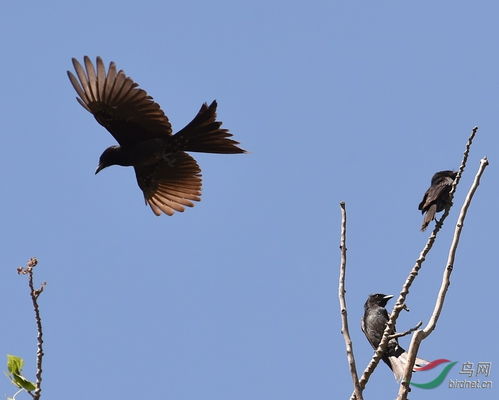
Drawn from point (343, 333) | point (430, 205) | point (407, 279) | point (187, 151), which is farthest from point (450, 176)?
point (343, 333)

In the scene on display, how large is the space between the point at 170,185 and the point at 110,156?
80 centimetres

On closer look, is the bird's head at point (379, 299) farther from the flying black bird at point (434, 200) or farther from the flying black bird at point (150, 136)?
the flying black bird at point (150, 136)

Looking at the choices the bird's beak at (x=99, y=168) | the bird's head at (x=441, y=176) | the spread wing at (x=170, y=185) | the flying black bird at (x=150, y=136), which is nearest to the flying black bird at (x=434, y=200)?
the bird's head at (x=441, y=176)

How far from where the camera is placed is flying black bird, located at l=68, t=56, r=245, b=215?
28.3 ft

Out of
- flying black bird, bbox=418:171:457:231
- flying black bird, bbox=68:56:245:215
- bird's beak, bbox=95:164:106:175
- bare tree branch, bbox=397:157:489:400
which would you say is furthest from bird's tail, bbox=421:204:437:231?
bare tree branch, bbox=397:157:489:400

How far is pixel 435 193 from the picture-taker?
8250 mm

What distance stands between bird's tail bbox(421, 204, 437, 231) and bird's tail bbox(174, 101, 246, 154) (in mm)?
1944

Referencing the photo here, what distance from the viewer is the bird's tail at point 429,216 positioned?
804 cm

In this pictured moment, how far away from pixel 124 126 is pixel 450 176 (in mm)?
3269

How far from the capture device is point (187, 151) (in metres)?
9.31

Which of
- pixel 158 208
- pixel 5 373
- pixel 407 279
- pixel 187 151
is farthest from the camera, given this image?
pixel 158 208

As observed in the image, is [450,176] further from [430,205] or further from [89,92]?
[89,92]

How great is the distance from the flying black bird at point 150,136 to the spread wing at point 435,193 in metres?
1.85

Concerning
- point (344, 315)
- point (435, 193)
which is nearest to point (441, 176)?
point (435, 193)
